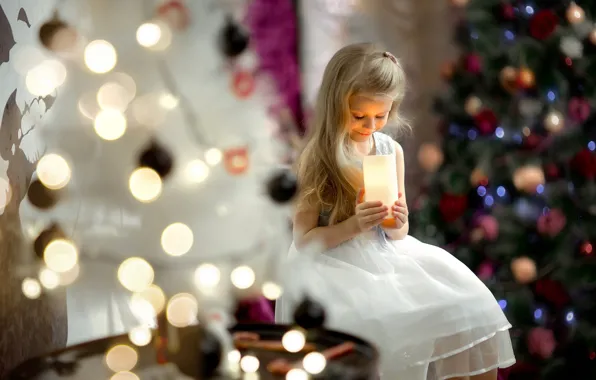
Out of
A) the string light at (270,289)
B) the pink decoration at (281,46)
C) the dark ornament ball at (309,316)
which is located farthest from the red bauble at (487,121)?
the string light at (270,289)

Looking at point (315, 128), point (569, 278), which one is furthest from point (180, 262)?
point (569, 278)

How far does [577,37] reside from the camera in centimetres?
212

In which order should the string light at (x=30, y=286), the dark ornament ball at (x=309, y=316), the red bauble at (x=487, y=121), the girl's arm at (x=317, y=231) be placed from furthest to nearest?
1. the red bauble at (x=487, y=121)
2. the girl's arm at (x=317, y=231)
3. the string light at (x=30, y=286)
4. the dark ornament ball at (x=309, y=316)

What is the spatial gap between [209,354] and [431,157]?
1.69m

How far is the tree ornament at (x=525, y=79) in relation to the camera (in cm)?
221

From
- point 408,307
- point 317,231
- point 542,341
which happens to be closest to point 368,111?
point 317,231

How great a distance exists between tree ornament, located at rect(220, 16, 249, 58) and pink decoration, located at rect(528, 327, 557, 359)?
5.32ft

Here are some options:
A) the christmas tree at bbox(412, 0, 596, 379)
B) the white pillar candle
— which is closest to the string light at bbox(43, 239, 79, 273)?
the white pillar candle

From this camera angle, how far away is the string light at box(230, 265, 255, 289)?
958mm

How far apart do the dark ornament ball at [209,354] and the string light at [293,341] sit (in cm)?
15

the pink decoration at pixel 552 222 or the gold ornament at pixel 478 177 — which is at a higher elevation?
the gold ornament at pixel 478 177

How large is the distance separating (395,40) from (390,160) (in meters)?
1.45

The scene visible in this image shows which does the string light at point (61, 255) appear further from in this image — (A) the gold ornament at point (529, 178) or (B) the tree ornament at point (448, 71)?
(B) the tree ornament at point (448, 71)

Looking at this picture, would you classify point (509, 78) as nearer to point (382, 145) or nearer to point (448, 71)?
point (448, 71)
